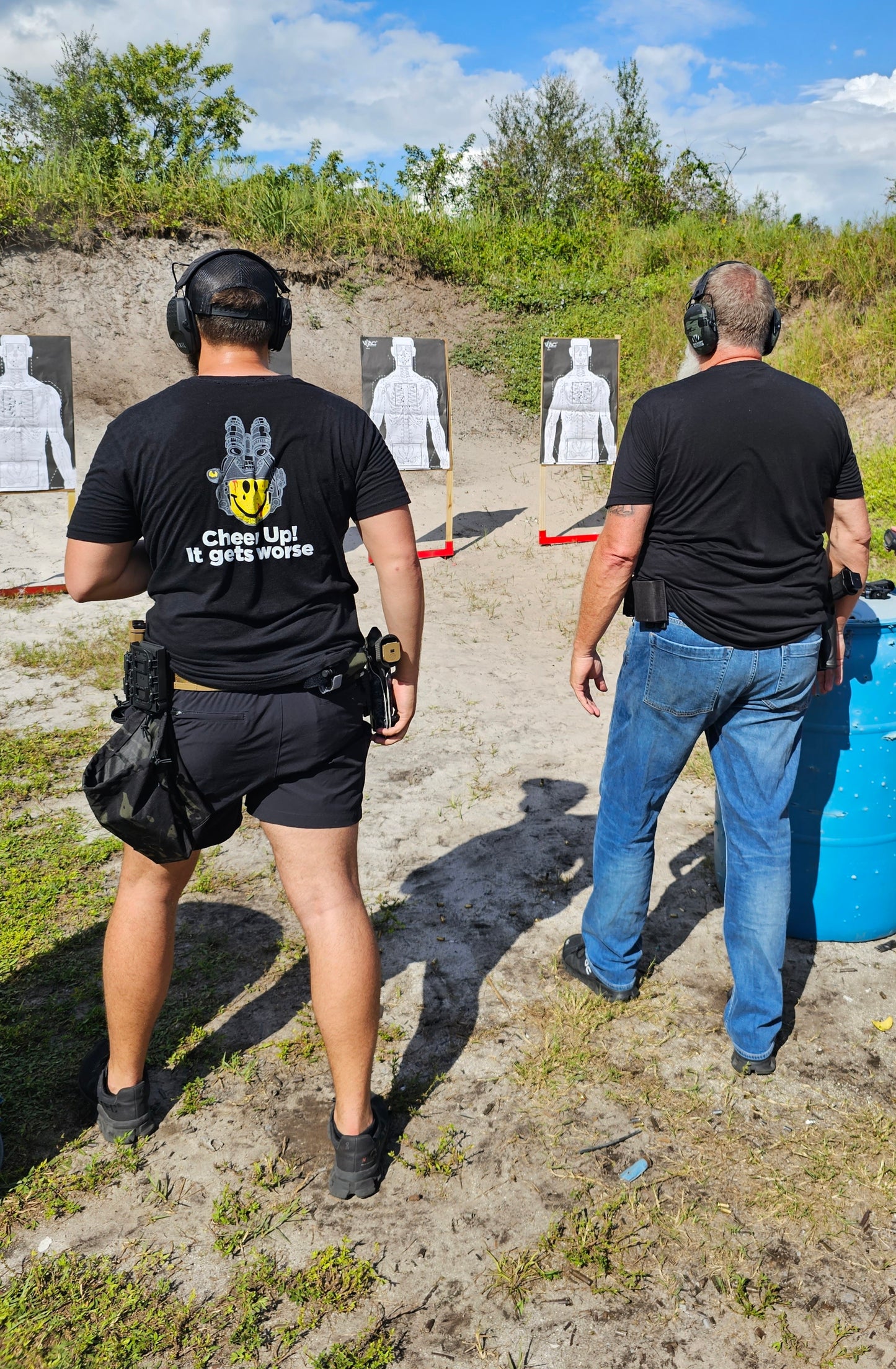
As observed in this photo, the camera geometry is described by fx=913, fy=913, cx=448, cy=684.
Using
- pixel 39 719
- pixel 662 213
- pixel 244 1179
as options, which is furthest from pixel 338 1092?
pixel 662 213

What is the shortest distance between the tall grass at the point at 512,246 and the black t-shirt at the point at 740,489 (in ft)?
32.9

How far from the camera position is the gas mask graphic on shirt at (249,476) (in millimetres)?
1727

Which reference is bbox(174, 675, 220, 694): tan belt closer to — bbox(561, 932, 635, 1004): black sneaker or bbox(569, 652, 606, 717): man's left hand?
bbox(569, 652, 606, 717): man's left hand

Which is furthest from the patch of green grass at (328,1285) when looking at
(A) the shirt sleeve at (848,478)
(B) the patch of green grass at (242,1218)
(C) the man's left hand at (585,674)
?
(A) the shirt sleeve at (848,478)

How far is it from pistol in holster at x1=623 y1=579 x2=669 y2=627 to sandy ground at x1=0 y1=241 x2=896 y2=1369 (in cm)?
119

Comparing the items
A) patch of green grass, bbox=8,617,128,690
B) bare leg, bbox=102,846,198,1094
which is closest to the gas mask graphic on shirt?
bare leg, bbox=102,846,198,1094

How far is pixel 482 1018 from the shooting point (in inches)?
105

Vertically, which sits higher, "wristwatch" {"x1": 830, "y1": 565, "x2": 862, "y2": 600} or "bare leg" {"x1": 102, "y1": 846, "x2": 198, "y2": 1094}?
"wristwatch" {"x1": 830, "y1": 565, "x2": 862, "y2": 600}

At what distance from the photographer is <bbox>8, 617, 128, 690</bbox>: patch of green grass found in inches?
221

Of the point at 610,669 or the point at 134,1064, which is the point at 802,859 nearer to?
the point at 134,1064

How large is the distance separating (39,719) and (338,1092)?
144 inches

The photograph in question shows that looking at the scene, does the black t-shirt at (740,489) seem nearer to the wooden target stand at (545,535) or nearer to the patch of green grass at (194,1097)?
the patch of green grass at (194,1097)

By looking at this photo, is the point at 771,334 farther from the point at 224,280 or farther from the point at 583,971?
the point at 583,971

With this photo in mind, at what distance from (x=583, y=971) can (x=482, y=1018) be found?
35 cm
